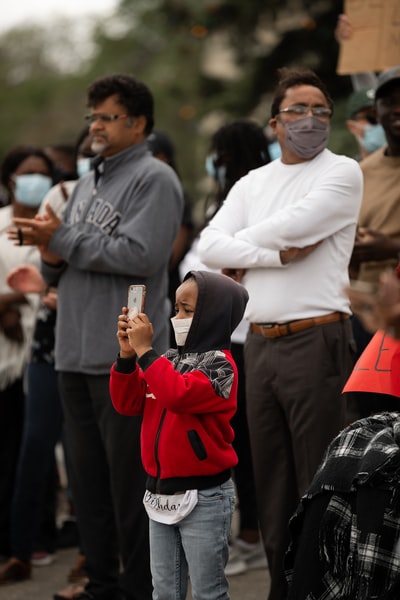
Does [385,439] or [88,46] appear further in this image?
[88,46]

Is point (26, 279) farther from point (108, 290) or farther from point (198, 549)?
point (198, 549)

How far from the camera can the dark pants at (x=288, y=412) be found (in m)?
4.69

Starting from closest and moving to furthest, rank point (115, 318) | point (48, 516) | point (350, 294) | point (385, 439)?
point (350, 294) → point (385, 439) → point (115, 318) → point (48, 516)

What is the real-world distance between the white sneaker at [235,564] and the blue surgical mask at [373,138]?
2.38 meters

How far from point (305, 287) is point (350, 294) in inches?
75.0

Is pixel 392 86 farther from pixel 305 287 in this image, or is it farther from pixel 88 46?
pixel 88 46

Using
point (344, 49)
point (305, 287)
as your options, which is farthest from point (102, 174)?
point (344, 49)

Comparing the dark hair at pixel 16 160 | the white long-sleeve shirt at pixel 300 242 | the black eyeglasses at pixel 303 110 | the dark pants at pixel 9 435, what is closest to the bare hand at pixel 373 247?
the white long-sleeve shirt at pixel 300 242

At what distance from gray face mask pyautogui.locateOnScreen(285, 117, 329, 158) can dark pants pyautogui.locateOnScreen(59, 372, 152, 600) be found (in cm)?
137

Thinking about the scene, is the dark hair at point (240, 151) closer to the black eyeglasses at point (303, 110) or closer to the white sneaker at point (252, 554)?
the black eyeglasses at point (303, 110)

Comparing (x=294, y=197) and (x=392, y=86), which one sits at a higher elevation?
(x=392, y=86)

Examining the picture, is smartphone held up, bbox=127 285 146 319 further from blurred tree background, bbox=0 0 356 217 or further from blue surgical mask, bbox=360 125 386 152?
blurred tree background, bbox=0 0 356 217

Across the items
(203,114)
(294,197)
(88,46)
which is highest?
(88,46)

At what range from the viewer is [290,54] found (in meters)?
16.8
